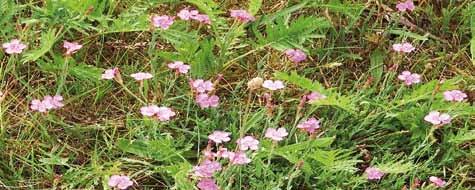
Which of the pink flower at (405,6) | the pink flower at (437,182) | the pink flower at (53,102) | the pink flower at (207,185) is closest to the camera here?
the pink flower at (207,185)

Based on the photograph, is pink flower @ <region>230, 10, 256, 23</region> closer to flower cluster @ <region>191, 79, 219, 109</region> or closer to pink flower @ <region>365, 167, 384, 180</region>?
flower cluster @ <region>191, 79, 219, 109</region>

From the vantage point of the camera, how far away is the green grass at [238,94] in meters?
1.94

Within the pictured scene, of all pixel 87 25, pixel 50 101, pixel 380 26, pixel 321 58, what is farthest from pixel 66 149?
pixel 380 26

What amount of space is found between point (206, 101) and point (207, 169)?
288 mm

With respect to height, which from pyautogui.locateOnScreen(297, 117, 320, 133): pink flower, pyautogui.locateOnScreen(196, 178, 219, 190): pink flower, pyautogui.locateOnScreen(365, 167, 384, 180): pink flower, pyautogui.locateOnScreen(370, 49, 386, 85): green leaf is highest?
pyautogui.locateOnScreen(297, 117, 320, 133): pink flower

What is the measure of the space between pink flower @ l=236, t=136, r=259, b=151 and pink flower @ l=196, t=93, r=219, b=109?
20cm

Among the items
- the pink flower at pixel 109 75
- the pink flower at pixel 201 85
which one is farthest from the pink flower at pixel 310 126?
the pink flower at pixel 109 75

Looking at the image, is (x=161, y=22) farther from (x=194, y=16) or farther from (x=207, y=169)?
(x=207, y=169)

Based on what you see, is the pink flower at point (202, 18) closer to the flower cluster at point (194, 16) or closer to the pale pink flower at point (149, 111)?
the flower cluster at point (194, 16)

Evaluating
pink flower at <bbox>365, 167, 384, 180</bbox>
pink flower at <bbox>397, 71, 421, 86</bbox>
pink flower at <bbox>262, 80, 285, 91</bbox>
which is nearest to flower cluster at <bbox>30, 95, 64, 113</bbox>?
pink flower at <bbox>262, 80, 285, 91</bbox>

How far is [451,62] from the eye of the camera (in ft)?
7.73

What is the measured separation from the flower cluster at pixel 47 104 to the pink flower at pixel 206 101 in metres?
0.33

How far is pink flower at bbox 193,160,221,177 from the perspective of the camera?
1761mm

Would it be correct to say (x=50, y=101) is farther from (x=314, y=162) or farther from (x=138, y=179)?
(x=314, y=162)
